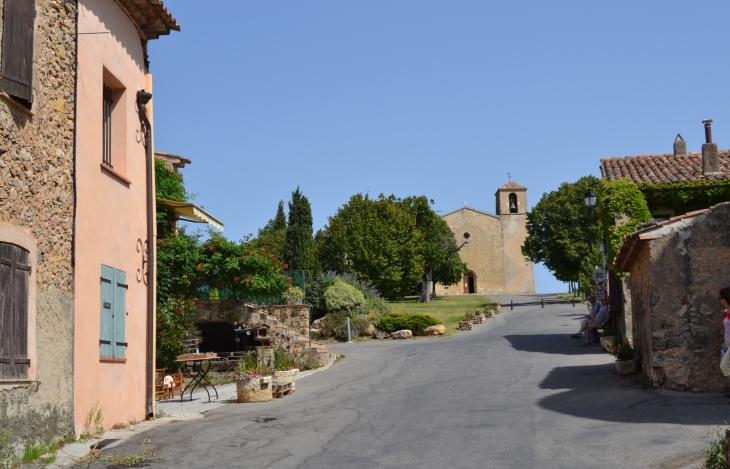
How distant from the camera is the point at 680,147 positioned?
26.4 metres

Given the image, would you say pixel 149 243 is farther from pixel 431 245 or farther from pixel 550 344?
pixel 431 245

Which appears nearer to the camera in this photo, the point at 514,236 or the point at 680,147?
the point at 680,147

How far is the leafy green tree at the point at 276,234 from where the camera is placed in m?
75.0

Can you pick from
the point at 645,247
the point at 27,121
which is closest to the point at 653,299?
the point at 645,247

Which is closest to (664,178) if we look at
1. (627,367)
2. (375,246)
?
(627,367)

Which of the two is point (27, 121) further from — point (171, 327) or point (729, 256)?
point (729, 256)

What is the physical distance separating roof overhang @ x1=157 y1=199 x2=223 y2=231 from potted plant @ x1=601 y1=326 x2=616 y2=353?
11333 millimetres

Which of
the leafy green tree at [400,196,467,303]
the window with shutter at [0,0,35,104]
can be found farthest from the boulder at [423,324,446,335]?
the leafy green tree at [400,196,467,303]

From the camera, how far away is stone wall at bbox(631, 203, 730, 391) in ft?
43.5

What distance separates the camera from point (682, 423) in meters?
10.1

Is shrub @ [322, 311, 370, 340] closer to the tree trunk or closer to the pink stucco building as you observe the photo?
the pink stucco building

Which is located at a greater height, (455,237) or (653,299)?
(455,237)

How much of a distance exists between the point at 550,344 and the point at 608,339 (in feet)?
8.04

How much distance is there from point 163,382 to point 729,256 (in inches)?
439
